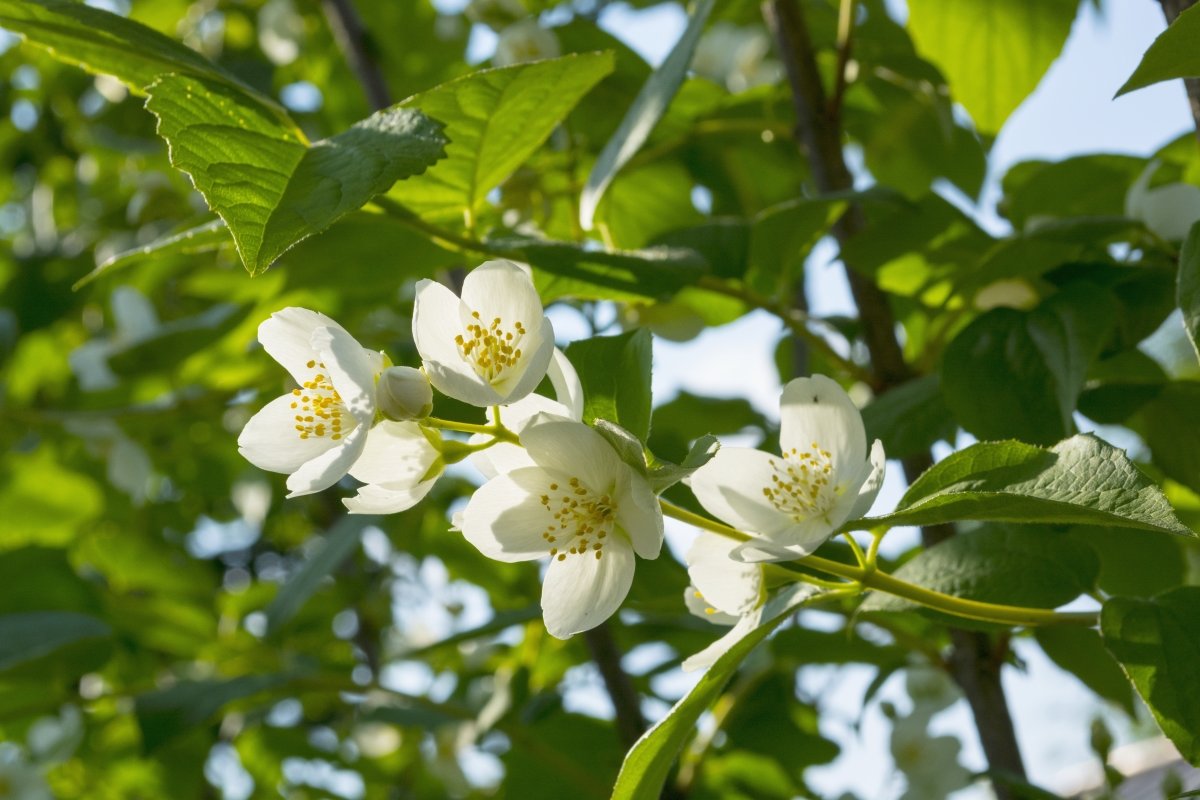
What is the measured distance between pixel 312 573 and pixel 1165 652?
2.81 feet

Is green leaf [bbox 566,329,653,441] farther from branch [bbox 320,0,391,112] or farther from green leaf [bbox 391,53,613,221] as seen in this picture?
branch [bbox 320,0,391,112]

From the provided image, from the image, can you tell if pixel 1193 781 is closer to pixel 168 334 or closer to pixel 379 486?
pixel 379 486

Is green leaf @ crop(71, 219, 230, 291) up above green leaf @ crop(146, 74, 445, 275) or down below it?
below

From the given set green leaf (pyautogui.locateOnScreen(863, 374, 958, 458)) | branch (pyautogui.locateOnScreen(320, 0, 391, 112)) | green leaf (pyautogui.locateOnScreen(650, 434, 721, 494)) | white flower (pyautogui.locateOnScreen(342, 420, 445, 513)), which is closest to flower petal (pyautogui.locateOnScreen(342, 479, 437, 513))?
white flower (pyautogui.locateOnScreen(342, 420, 445, 513))

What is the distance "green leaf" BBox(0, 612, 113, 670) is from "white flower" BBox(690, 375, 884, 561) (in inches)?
34.3

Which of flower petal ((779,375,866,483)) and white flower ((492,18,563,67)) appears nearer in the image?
flower petal ((779,375,866,483))

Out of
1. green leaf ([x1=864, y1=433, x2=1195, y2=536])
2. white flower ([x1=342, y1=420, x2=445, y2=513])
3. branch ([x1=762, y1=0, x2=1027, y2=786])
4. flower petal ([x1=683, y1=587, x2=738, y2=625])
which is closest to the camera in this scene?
green leaf ([x1=864, y1=433, x2=1195, y2=536])

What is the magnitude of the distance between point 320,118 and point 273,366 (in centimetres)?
53

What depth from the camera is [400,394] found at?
56 centimetres

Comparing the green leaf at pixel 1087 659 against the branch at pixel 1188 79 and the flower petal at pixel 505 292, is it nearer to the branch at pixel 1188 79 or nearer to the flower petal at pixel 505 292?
the branch at pixel 1188 79

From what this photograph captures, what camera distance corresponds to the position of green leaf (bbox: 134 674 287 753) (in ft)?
3.87

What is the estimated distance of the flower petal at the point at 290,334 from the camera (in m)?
0.64

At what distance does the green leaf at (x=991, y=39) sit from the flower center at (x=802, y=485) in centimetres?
46

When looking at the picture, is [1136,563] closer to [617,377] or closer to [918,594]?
[918,594]
